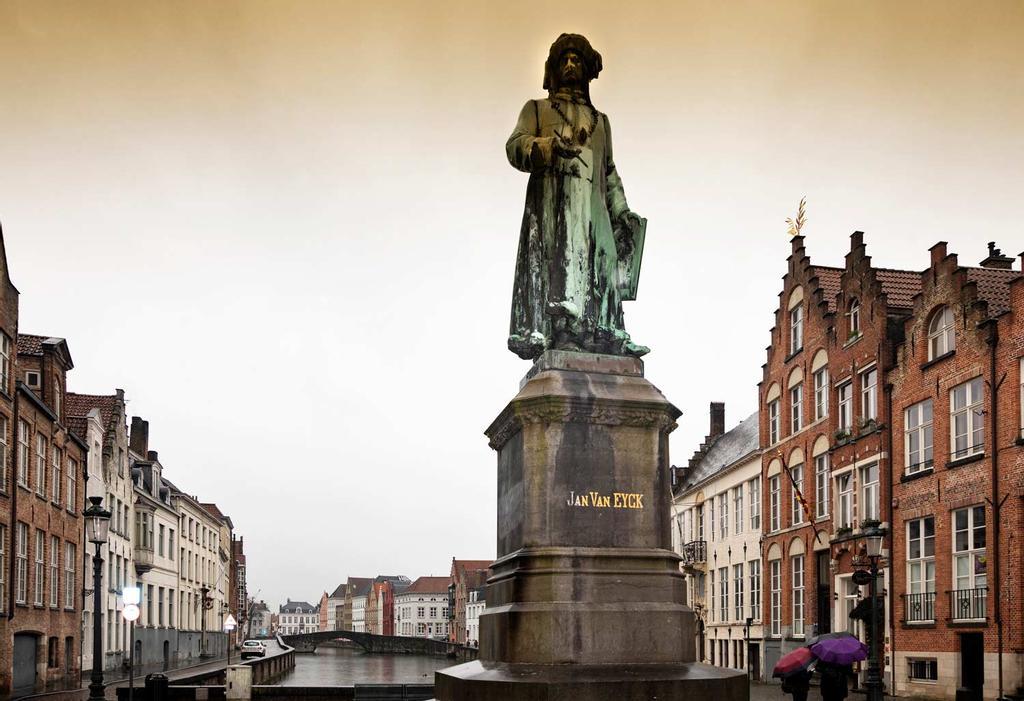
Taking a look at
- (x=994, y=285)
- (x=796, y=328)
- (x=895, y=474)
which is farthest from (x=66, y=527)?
(x=994, y=285)

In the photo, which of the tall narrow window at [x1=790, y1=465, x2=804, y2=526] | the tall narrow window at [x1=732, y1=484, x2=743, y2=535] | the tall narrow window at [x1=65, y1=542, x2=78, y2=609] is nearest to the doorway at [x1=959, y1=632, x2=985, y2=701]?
the tall narrow window at [x1=790, y1=465, x2=804, y2=526]

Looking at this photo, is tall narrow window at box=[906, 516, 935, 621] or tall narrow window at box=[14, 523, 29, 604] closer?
tall narrow window at box=[906, 516, 935, 621]

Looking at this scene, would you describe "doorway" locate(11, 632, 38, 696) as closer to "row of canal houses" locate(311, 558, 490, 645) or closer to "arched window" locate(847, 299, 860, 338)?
"arched window" locate(847, 299, 860, 338)

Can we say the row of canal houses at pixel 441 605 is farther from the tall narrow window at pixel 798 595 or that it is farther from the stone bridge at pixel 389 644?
the tall narrow window at pixel 798 595

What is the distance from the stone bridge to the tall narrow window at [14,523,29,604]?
151ft

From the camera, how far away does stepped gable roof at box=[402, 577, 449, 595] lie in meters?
178

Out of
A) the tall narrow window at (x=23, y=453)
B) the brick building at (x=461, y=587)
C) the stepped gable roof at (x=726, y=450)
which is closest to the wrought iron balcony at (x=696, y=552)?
the stepped gable roof at (x=726, y=450)

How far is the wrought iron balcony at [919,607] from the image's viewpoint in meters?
30.8

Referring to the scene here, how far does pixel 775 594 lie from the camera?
43969 millimetres

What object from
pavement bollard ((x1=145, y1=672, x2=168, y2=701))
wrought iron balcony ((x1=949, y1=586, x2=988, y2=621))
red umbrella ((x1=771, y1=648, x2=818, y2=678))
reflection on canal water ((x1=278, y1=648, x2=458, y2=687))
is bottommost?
reflection on canal water ((x1=278, y1=648, x2=458, y2=687))

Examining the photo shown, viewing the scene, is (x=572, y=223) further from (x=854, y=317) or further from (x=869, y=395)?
(x=854, y=317)

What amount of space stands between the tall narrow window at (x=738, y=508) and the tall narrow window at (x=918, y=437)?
16424mm

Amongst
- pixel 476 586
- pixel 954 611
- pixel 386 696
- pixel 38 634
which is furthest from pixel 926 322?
pixel 476 586

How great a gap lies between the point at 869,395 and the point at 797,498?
20.5 ft
